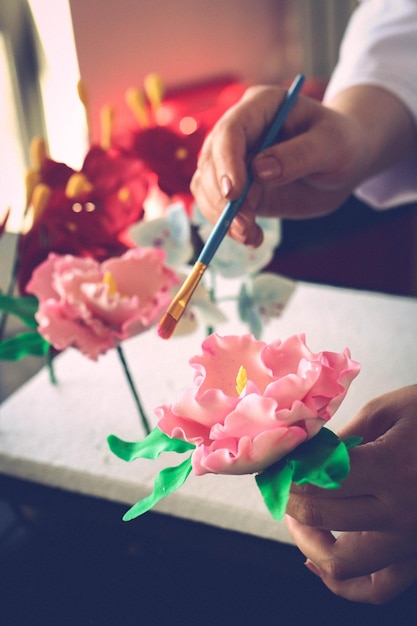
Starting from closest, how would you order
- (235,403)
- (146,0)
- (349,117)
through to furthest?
(235,403)
(349,117)
(146,0)

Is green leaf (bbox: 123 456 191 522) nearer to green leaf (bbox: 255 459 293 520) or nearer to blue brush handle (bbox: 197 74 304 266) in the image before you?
green leaf (bbox: 255 459 293 520)

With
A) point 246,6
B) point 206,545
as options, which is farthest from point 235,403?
point 246,6

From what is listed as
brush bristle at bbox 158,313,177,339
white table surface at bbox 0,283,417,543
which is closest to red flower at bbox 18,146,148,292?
white table surface at bbox 0,283,417,543

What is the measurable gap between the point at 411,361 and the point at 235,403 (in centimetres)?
34

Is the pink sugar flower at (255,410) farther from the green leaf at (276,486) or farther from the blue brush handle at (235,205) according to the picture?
the blue brush handle at (235,205)

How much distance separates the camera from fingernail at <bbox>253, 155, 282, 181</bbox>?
494mm

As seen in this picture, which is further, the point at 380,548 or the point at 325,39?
the point at 325,39

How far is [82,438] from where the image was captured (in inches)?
21.0

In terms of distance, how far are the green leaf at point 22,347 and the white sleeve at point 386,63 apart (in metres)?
0.42

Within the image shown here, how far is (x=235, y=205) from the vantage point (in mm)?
459

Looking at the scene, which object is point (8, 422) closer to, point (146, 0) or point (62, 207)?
point (62, 207)

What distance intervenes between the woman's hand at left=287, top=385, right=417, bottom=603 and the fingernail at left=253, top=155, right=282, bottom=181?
0.20 metres

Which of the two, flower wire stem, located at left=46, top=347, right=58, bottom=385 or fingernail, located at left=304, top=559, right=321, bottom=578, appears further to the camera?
flower wire stem, located at left=46, top=347, right=58, bottom=385

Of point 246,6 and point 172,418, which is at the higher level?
point 172,418
